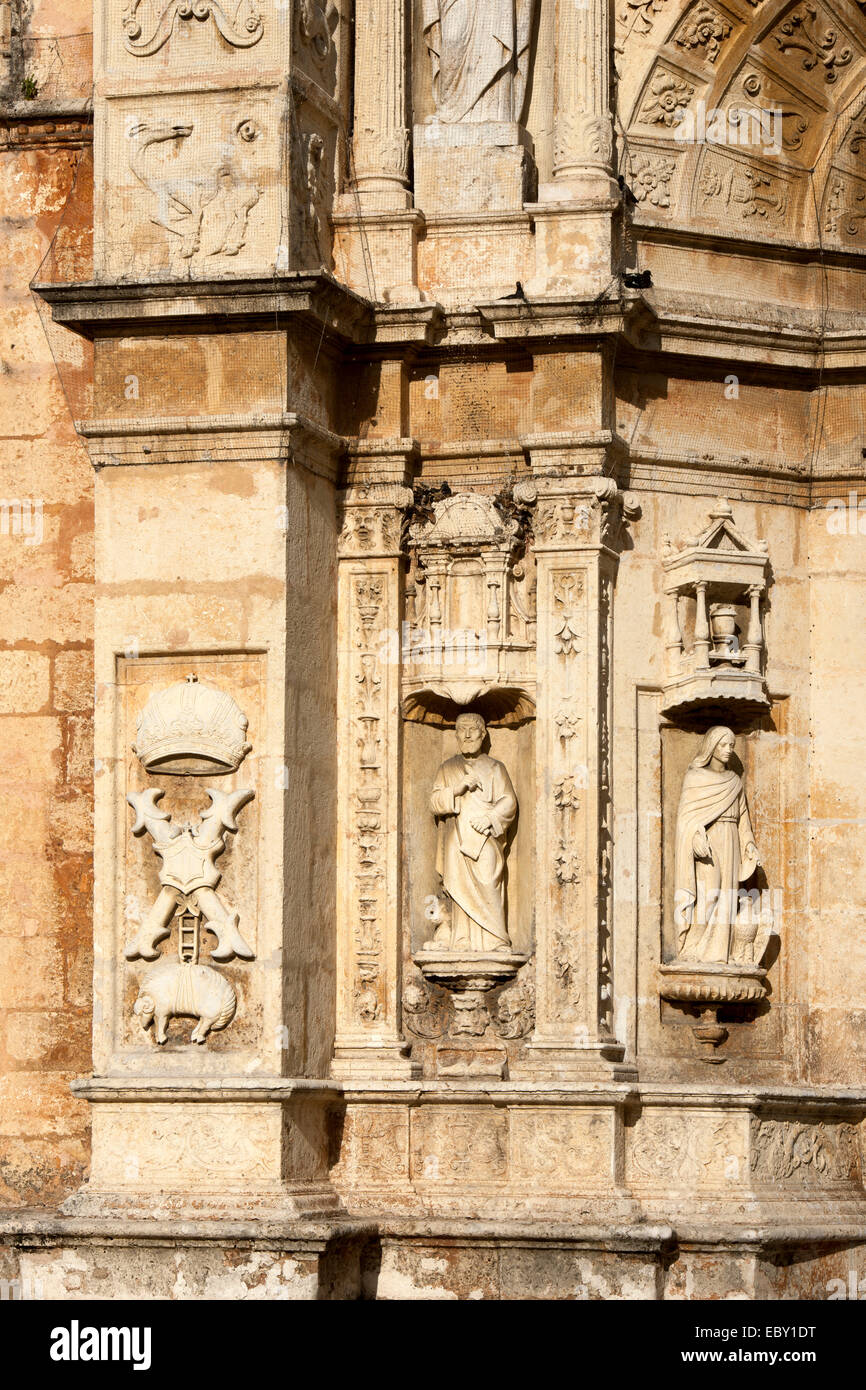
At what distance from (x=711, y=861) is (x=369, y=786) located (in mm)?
1808

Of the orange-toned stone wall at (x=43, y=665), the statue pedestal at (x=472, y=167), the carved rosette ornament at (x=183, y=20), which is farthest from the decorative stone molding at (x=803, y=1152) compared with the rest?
the carved rosette ornament at (x=183, y=20)

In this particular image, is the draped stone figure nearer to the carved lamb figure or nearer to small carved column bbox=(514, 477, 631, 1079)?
small carved column bbox=(514, 477, 631, 1079)

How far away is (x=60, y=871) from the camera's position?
47.8 ft

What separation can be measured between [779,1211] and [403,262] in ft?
17.1

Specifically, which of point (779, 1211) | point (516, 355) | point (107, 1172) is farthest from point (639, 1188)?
point (516, 355)

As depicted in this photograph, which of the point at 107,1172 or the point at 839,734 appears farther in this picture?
the point at 839,734

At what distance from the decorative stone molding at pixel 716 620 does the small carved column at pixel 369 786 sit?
4.75 feet

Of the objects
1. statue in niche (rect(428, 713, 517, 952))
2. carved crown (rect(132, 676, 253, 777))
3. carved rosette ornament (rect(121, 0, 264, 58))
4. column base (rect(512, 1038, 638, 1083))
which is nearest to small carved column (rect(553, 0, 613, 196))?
carved rosette ornament (rect(121, 0, 264, 58))

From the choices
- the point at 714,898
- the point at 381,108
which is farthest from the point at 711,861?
the point at 381,108

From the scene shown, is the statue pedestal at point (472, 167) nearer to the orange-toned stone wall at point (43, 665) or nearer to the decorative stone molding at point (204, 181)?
the decorative stone molding at point (204, 181)

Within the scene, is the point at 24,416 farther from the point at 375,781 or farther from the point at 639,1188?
the point at 639,1188

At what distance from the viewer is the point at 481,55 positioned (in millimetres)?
14805

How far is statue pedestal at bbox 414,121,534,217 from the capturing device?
14.7 m

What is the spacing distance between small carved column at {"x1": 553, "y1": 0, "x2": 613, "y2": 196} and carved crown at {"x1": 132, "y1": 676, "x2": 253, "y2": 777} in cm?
334
